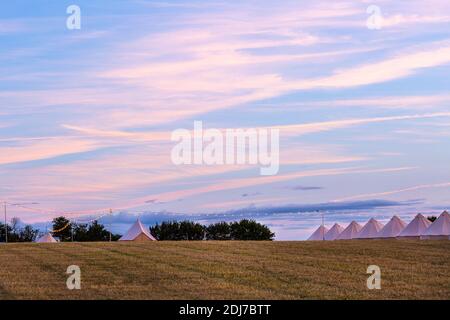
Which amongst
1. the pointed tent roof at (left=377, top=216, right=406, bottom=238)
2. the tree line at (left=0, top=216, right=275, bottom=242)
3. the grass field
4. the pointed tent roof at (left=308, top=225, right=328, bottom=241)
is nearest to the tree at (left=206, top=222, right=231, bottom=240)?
the tree line at (left=0, top=216, right=275, bottom=242)

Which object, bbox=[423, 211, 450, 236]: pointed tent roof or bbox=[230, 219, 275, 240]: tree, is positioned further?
bbox=[230, 219, 275, 240]: tree

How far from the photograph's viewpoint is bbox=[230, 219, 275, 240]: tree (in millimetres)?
101438

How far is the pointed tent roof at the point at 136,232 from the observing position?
214 feet

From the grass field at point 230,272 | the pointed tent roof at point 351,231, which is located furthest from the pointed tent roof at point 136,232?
the grass field at point 230,272

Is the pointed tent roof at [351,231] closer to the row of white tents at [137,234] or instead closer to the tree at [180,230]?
the row of white tents at [137,234]

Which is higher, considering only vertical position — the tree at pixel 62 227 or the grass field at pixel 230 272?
the tree at pixel 62 227

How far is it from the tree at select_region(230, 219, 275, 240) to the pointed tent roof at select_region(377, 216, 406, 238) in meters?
30.4

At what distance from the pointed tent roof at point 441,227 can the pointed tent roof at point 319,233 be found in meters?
18.4

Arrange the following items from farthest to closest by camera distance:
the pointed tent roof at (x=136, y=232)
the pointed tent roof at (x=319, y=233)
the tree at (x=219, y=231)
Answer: the tree at (x=219, y=231)
the pointed tent roof at (x=319, y=233)
the pointed tent roof at (x=136, y=232)

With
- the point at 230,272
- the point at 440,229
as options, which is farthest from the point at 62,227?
the point at 230,272

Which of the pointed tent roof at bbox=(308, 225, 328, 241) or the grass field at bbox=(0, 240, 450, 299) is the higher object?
the pointed tent roof at bbox=(308, 225, 328, 241)

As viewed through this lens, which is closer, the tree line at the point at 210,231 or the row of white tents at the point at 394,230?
the row of white tents at the point at 394,230

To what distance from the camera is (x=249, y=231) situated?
104 meters

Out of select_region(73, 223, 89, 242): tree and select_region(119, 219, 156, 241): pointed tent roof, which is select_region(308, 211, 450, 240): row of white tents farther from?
select_region(73, 223, 89, 242): tree
